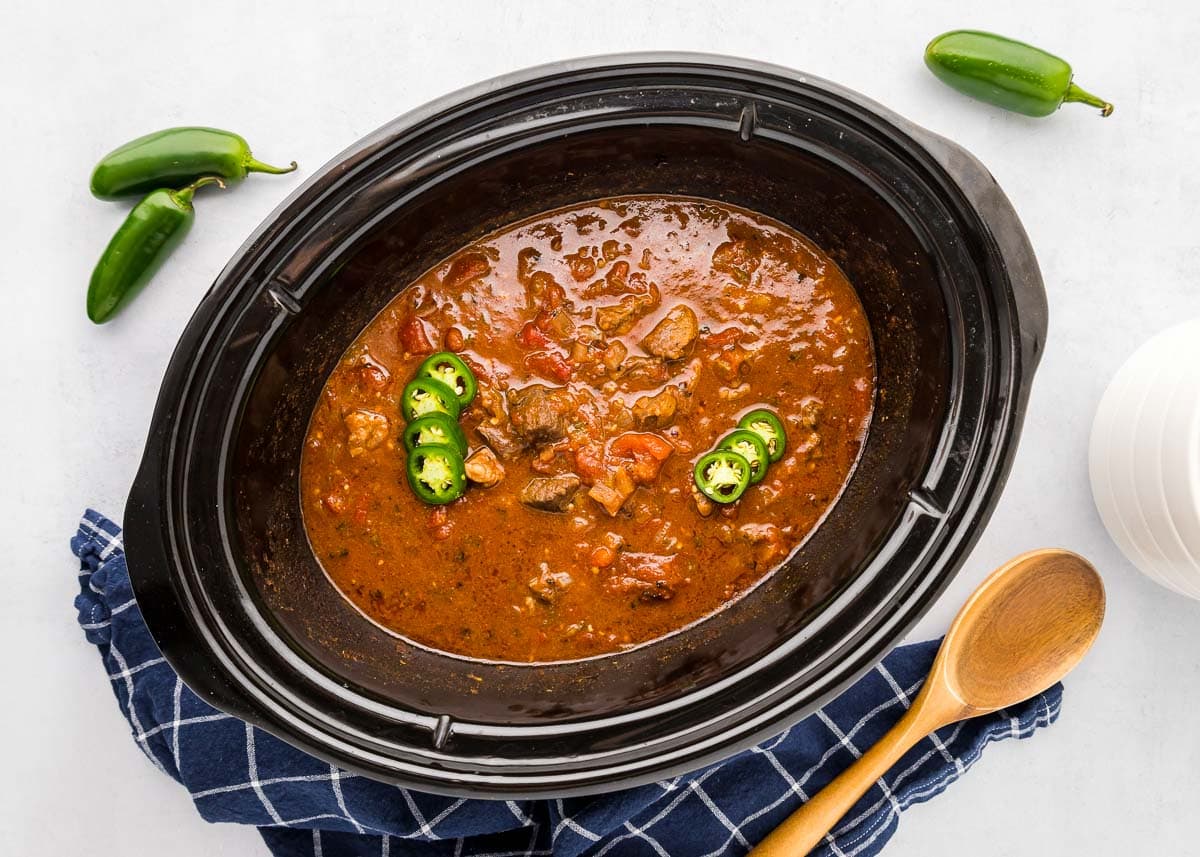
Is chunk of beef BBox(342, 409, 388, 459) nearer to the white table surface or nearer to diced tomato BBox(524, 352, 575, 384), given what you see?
diced tomato BBox(524, 352, 575, 384)

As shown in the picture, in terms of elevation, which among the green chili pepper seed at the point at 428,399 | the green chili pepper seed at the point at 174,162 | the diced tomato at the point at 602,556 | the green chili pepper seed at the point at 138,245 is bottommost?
the diced tomato at the point at 602,556

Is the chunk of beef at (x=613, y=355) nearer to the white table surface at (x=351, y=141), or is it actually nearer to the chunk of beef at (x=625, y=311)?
the chunk of beef at (x=625, y=311)

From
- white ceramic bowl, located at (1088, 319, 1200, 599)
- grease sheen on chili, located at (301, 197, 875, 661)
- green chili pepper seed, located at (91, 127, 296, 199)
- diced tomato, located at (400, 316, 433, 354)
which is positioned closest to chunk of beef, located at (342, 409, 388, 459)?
grease sheen on chili, located at (301, 197, 875, 661)

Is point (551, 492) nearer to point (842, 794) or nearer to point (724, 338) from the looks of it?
point (724, 338)

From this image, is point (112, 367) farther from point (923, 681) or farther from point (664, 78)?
point (923, 681)

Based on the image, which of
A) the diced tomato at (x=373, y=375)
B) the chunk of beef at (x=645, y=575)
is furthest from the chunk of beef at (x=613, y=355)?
the diced tomato at (x=373, y=375)
